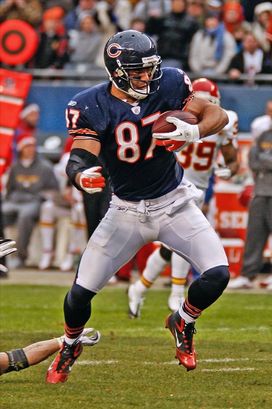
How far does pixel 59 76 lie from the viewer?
14680 mm

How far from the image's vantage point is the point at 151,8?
15.0m

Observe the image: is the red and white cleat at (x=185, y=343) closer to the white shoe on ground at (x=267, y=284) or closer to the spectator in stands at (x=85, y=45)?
the white shoe on ground at (x=267, y=284)

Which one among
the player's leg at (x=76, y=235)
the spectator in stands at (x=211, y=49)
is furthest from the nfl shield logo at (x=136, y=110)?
the spectator in stands at (x=211, y=49)

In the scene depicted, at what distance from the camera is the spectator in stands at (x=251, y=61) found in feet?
45.8

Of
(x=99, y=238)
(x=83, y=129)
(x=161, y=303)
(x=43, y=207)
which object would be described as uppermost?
(x=83, y=129)

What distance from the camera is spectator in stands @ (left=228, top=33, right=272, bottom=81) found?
13961 mm

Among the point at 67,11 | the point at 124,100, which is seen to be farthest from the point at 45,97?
the point at 124,100

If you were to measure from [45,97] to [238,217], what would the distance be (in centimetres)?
323

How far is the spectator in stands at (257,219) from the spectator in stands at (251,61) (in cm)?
288

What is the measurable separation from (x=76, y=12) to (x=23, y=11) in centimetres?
98

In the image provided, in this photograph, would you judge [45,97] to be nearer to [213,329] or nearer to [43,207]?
[43,207]

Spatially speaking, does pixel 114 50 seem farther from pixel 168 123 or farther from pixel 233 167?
pixel 233 167

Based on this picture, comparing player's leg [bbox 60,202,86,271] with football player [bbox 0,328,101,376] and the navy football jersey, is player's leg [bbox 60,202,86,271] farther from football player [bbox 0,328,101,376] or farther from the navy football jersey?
football player [bbox 0,328,101,376]

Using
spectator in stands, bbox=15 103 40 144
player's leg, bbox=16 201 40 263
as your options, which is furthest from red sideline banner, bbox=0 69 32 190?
spectator in stands, bbox=15 103 40 144
